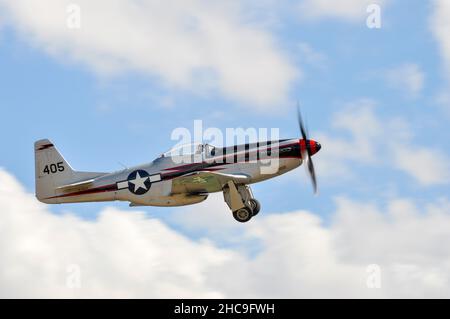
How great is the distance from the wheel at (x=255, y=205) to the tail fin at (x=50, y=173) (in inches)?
208

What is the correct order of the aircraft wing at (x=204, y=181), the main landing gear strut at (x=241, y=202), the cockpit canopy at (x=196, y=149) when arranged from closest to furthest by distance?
the aircraft wing at (x=204, y=181), the main landing gear strut at (x=241, y=202), the cockpit canopy at (x=196, y=149)

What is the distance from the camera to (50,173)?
30844mm

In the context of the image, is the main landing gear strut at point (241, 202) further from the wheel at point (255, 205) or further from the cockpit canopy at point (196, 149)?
the cockpit canopy at point (196, 149)

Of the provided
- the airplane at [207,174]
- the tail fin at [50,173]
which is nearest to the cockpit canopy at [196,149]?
the airplane at [207,174]

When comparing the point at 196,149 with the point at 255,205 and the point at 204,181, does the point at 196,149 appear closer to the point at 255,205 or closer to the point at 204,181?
the point at 204,181

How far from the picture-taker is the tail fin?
3052 centimetres

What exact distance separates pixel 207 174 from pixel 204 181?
1.26 feet

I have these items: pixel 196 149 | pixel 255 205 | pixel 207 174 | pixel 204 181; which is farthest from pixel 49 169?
pixel 255 205

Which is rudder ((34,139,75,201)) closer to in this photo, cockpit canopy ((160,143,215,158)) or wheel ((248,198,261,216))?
cockpit canopy ((160,143,215,158))

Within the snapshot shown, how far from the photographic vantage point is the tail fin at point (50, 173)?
30.5 metres

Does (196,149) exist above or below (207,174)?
above
